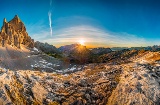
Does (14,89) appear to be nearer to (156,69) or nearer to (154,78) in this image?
(154,78)

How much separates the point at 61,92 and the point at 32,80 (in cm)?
733

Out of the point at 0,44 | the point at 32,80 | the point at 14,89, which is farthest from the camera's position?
the point at 0,44

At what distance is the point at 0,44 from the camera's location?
461ft

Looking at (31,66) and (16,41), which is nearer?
(31,66)

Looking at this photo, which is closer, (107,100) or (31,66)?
(107,100)

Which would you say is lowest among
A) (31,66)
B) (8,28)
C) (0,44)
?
(31,66)

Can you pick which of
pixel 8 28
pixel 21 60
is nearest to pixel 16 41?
pixel 8 28

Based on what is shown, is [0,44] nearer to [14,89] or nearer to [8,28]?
[8,28]

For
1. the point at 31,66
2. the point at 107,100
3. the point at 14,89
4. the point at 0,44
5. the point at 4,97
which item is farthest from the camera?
the point at 0,44

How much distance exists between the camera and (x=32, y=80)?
43688 mm

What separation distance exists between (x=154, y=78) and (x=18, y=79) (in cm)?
3369

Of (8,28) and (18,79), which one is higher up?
(8,28)

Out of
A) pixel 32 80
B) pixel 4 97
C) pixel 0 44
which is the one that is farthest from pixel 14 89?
pixel 0 44

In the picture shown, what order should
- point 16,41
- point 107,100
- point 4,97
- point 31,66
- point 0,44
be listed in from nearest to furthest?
1. point 4,97
2. point 107,100
3. point 31,66
4. point 0,44
5. point 16,41
